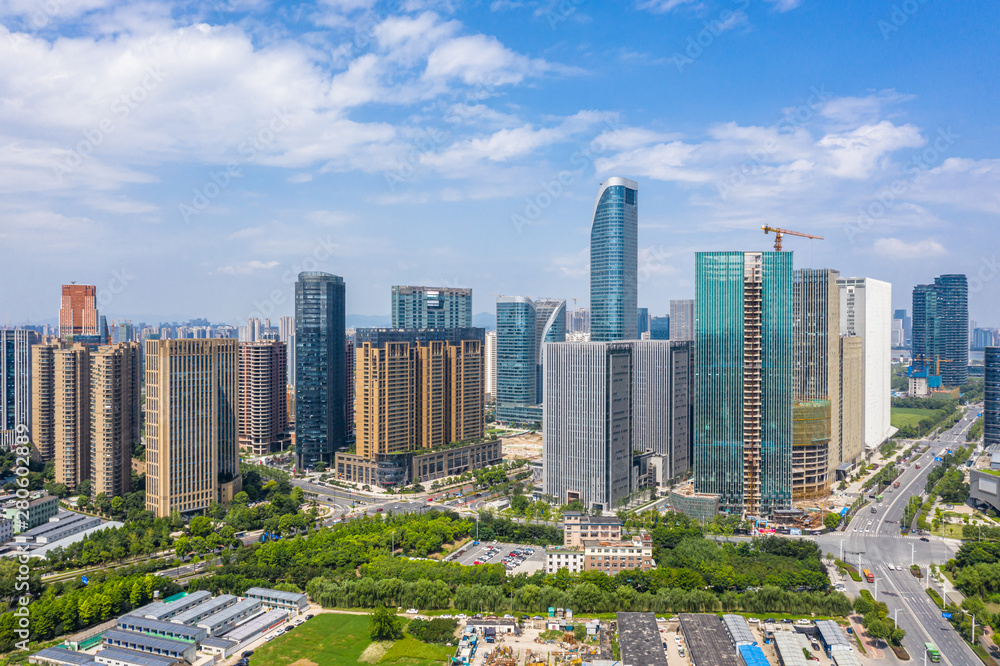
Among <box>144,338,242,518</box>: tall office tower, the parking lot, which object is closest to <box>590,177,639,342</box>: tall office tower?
the parking lot

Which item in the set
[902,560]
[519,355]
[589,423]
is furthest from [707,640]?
[519,355]

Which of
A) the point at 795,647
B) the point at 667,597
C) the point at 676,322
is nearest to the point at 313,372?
the point at 667,597

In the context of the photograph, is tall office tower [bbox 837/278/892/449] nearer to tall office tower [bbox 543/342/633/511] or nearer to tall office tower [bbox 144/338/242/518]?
tall office tower [bbox 543/342/633/511]

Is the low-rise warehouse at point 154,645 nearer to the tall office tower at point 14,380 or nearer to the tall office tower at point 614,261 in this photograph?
the tall office tower at point 14,380

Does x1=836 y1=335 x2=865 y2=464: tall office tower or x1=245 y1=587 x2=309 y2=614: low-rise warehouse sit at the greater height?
x1=836 y1=335 x2=865 y2=464: tall office tower

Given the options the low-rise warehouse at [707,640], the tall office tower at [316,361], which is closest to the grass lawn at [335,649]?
the low-rise warehouse at [707,640]

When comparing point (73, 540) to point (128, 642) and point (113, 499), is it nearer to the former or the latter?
point (113, 499)
